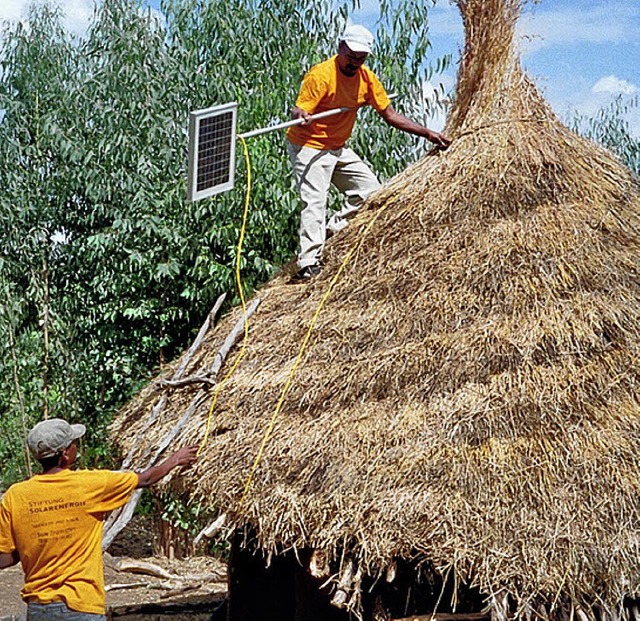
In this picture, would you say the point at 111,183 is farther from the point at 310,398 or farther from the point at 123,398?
the point at 310,398

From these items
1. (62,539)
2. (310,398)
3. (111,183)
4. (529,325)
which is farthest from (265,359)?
(111,183)

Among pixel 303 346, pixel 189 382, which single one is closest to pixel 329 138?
pixel 303 346

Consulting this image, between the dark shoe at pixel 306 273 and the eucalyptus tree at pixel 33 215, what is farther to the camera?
the eucalyptus tree at pixel 33 215

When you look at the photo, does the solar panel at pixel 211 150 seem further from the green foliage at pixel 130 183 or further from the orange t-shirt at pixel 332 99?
the green foliage at pixel 130 183

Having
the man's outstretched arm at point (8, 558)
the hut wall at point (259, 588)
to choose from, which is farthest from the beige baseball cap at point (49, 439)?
the hut wall at point (259, 588)

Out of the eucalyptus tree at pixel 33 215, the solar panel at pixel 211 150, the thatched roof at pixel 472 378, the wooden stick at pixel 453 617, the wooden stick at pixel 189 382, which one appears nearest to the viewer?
the thatched roof at pixel 472 378

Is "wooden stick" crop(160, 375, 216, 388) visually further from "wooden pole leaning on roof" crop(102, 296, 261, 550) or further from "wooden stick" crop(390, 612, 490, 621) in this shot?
"wooden stick" crop(390, 612, 490, 621)

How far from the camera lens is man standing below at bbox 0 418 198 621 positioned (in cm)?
456

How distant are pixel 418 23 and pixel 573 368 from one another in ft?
23.2

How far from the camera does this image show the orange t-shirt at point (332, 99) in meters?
7.21

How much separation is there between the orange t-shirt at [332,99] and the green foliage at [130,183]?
3.23 metres

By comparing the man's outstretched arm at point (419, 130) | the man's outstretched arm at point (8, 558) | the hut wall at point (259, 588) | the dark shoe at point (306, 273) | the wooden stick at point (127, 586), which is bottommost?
the wooden stick at point (127, 586)

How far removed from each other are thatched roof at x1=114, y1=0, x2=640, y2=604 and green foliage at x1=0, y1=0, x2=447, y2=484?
384cm

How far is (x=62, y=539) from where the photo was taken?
4.57m
